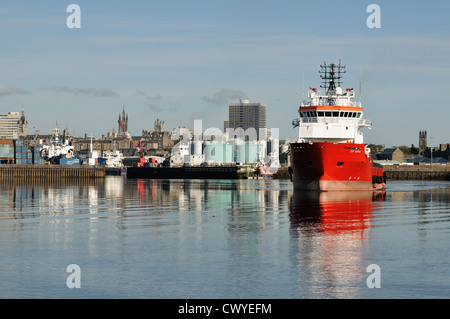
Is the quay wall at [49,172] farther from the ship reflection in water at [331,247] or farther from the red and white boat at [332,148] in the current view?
the ship reflection in water at [331,247]

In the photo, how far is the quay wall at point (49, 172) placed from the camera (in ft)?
501

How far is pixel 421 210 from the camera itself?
47.3 meters

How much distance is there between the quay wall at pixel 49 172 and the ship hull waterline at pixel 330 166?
89899 millimetres

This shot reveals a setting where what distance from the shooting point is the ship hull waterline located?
67.5 metres

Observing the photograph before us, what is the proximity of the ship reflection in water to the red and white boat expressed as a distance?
759 inches

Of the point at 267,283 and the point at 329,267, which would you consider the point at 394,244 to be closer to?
the point at 329,267

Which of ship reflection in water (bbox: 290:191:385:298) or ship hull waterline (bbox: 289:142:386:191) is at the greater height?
ship hull waterline (bbox: 289:142:386:191)

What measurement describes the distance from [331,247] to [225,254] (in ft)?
15.3

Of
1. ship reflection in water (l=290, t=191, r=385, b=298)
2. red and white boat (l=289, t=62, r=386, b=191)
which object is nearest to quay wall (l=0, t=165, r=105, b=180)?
red and white boat (l=289, t=62, r=386, b=191)

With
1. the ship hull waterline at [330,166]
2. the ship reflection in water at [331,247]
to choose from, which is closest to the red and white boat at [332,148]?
the ship hull waterline at [330,166]

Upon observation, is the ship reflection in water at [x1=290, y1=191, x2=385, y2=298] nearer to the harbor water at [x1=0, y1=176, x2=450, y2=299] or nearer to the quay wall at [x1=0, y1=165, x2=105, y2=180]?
the harbor water at [x1=0, y1=176, x2=450, y2=299]

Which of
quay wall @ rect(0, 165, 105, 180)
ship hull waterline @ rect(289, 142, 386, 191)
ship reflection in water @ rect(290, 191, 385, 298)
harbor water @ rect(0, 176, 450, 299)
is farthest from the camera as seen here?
quay wall @ rect(0, 165, 105, 180)

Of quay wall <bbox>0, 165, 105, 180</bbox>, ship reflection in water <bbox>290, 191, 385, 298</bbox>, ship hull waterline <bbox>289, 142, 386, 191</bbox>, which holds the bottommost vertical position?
quay wall <bbox>0, 165, 105, 180</bbox>

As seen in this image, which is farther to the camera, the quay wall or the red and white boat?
the quay wall
